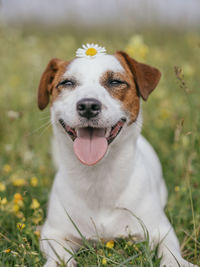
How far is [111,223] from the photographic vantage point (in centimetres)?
263

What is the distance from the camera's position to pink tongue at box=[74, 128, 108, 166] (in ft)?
7.88

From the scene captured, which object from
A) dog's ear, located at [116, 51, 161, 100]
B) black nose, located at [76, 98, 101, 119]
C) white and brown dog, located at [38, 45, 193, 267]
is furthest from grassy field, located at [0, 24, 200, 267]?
black nose, located at [76, 98, 101, 119]

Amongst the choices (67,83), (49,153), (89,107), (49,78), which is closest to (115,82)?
(67,83)

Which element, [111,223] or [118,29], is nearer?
[111,223]

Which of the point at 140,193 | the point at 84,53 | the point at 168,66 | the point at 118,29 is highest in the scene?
the point at 118,29

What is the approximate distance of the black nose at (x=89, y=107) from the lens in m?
2.24

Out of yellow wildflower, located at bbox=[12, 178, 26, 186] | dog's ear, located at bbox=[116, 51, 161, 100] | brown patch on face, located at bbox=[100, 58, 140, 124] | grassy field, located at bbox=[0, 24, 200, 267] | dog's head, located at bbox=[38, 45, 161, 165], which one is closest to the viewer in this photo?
dog's head, located at bbox=[38, 45, 161, 165]

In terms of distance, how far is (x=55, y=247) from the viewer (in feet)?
8.32

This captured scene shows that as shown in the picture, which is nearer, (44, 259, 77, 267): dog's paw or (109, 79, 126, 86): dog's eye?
(44, 259, 77, 267): dog's paw

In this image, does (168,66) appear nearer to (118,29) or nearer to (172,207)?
(118,29)

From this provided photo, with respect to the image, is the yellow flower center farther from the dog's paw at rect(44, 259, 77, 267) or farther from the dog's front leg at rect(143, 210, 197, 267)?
the dog's paw at rect(44, 259, 77, 267)

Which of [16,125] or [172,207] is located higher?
[16,125]

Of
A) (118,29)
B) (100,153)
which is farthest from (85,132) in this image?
(118,29)

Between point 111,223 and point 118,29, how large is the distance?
5356 mm
